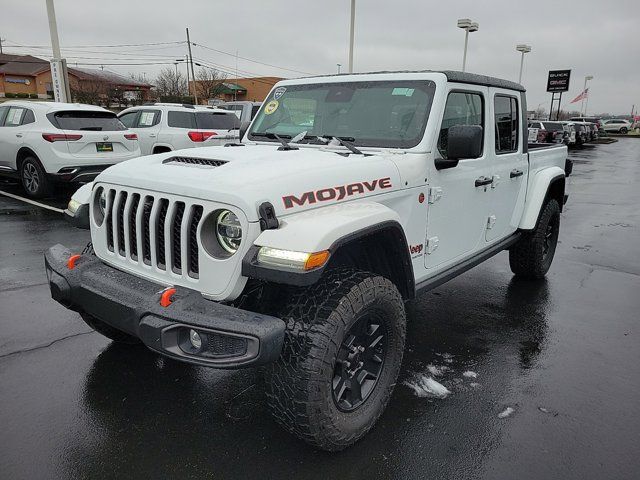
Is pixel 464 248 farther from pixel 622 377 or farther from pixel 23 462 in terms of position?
pixel 23 462

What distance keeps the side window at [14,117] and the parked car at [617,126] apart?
54.0m

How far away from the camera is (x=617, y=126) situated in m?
50.2

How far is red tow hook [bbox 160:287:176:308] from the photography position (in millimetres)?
2240

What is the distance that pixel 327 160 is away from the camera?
2.84 meters

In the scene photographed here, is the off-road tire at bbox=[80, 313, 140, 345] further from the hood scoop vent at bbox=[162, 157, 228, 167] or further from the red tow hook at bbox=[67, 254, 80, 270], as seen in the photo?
the hood scoop vent at bbox=[162, 157, 228, 167]

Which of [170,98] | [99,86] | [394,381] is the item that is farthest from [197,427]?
[99,86]

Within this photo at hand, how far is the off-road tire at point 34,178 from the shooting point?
8.78m

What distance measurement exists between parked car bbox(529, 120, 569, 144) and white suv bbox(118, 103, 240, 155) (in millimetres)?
20542

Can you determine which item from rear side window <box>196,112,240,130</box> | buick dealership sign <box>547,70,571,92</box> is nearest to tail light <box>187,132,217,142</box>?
rear side window <box>196,112,240,130</box>

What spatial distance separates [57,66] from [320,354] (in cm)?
1429

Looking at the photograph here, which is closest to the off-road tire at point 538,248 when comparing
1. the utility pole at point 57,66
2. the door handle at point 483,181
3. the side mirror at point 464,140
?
the door handle at point 483,181

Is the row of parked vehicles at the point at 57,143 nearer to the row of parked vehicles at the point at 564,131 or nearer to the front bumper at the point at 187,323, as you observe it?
the front bumper at the point at 187,323

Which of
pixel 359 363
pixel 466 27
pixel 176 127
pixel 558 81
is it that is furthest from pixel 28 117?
pixel 558 81

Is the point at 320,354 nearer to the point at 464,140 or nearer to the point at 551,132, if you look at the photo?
the point at 464,140
